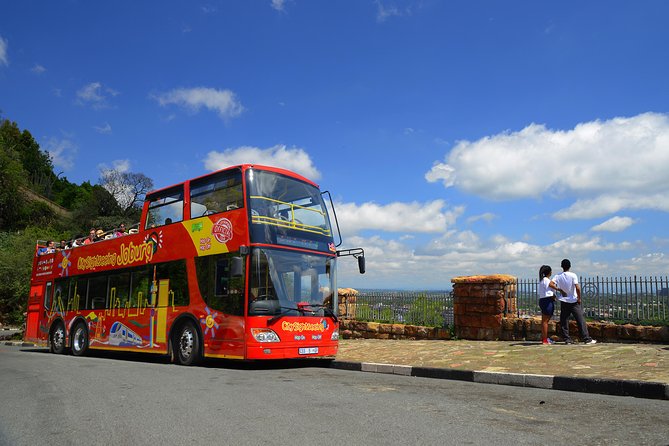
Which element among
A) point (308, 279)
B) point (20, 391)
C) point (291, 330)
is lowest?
point (20, 391)

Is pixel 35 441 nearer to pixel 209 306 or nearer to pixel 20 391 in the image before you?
pixel 20 391

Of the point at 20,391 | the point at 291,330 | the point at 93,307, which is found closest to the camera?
the point at 20,391

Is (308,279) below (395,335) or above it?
above

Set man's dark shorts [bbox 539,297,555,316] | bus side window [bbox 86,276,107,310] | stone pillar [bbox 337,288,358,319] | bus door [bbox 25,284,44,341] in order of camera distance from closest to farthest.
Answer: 1. man's dark shorts [bbox 539,297,555,316]
2. bus side window [bbox 86,276,107,310]
3. stone pillar [bbox 337,288,358,319]
4. bus door [bbox 25,284,44,341]

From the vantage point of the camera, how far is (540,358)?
10.2 metres

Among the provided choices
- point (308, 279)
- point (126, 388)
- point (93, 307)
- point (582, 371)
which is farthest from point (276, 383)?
point (93, 307)

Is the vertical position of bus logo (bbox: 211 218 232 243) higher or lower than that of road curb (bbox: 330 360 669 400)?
higher

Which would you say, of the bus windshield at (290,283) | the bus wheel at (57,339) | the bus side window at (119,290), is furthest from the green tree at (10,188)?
the bus windshield at (290,283)

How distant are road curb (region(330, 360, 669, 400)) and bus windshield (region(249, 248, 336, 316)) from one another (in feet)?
5.97

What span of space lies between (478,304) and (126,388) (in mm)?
9204

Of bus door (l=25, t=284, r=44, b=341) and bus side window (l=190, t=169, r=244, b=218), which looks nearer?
bus side window (l=190, t=169, r=244, b=218)

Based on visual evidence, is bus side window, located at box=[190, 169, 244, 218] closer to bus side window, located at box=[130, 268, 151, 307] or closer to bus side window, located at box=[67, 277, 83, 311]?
bus side window, located at box=[130, 268, 151, 307]

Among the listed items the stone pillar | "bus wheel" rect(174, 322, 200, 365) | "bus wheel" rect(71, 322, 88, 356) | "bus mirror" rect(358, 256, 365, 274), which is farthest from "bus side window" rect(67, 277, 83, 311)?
"bus mirror" rect(358, 256, 365, 274)

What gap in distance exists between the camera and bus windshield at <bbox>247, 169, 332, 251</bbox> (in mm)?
11117
